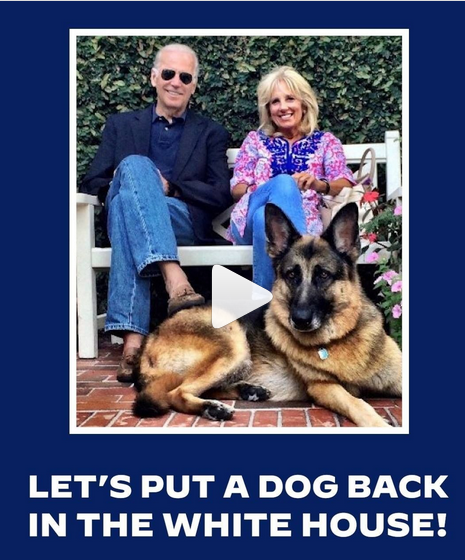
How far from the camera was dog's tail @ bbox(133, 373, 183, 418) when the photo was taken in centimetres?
355

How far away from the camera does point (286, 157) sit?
14.4 feet

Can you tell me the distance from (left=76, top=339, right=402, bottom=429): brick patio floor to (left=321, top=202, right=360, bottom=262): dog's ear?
0.88 metres

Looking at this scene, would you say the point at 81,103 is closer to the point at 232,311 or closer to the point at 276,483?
the point at 232,311

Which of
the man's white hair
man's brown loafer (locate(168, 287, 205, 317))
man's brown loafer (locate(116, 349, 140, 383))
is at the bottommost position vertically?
man's brown loafer (locate(116, 349, 140, 383))

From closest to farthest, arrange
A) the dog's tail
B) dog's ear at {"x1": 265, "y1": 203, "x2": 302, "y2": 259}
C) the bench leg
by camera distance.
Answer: the dog's tail
dog's ear at {"x1": 265, "y1": 203, "x2": 302, "y2": 259}
the bench leg

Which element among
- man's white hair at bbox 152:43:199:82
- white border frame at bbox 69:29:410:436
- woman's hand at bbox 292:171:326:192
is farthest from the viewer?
woman's hand at bbox 292:171:326:192

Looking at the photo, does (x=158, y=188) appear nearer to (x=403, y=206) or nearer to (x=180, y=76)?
(x=180, y=76)

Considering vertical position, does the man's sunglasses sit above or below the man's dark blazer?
above

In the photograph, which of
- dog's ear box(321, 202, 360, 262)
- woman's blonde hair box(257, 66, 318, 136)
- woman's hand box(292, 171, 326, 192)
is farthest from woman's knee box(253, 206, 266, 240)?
woman's blonde hair box(257, 66, 318, 136)

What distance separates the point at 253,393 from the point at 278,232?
0.94 meters

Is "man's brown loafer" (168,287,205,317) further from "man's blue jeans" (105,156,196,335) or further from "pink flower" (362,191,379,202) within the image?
"pink flower" (362,191,379,202)

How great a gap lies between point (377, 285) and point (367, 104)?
133cm

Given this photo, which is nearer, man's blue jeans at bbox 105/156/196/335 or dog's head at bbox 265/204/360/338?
dog's head at bbox 265/204/360/338

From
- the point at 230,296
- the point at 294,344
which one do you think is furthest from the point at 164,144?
the point at 294,344
